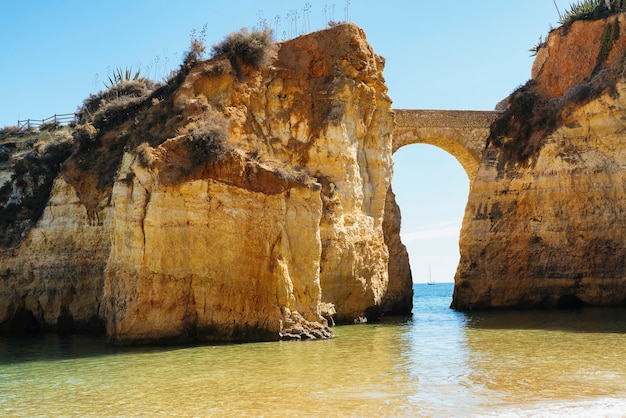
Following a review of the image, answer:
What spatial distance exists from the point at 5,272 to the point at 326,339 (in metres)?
10.3

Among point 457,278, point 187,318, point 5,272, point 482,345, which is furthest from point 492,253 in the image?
point 5,272

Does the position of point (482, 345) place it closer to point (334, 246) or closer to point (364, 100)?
point (334, 246)

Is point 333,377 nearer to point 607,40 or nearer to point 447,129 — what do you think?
point 607,40

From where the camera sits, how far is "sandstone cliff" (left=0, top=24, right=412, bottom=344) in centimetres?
1552

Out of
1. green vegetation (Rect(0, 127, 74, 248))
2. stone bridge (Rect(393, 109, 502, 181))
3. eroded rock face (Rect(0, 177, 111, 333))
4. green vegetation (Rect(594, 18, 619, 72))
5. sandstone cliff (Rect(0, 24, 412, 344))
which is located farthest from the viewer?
stone bridge (Rect(393, 109, 502, 181))

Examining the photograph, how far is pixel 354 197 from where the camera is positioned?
21.4 m

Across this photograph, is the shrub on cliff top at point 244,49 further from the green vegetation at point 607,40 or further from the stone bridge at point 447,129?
the green vegetation at point 607,40

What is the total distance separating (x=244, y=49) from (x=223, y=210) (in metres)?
6.04

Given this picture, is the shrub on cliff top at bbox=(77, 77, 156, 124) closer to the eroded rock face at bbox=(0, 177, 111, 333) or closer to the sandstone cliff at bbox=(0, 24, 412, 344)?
the sandstone cliff at bbox=(0, 24, 412, 344)

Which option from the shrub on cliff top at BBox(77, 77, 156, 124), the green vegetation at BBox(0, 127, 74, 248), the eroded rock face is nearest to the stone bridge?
the shrub on cliff top at BBox(77, 77, 156, 124)

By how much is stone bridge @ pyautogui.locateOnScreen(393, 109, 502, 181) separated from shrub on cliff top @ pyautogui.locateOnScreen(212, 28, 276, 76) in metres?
11.4

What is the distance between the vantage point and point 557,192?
26000 mm

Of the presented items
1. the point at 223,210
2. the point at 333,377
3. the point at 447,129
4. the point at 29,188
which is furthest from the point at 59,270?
the point at 447,129

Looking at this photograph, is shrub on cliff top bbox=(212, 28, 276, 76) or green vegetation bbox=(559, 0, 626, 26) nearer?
shrub on cliff top bbox=(212, 28, 276, 76)
